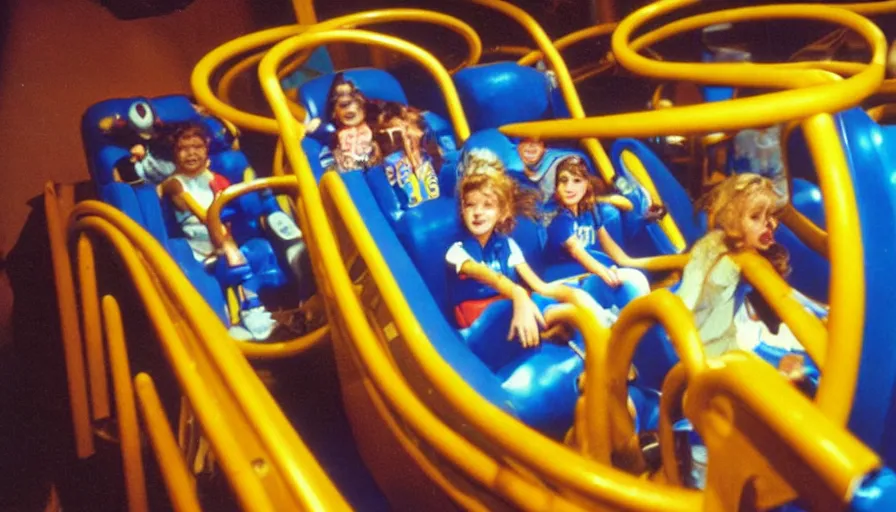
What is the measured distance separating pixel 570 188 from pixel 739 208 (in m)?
0.25

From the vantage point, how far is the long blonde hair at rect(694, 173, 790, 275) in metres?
0.68

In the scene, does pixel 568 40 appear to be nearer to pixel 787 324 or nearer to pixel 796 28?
pixel 796 28

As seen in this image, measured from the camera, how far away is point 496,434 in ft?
1.96

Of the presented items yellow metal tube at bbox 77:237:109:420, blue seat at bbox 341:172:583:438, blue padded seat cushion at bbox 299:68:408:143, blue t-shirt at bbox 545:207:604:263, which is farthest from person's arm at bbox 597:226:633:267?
yellow metal tube at bbox 77:237:109:420

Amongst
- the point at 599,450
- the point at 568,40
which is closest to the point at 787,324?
the point at 599,450

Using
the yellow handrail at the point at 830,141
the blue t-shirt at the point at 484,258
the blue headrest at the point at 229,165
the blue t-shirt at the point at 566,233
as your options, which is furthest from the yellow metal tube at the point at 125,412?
the yellow handrail at the point at 830,141

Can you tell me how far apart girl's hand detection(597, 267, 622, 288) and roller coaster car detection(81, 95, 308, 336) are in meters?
0.59

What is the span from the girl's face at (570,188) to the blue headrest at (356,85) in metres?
0.38

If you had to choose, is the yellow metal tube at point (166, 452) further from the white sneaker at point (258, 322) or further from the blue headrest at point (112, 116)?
the blue headrest at point (112, 116)

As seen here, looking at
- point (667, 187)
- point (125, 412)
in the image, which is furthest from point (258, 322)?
point (667, 187)

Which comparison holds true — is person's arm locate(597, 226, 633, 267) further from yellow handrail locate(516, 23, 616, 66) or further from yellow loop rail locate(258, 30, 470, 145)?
yellow handrail locate(516, 23, 616, 66)

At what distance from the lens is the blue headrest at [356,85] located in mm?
1108

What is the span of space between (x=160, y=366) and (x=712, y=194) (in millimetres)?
886

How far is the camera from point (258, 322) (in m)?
1.12
